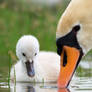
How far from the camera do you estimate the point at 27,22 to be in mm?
16625

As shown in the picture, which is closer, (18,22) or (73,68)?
(73,68)

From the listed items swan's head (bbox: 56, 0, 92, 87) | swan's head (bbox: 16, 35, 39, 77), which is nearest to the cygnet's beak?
swan's head (bbox: 16, 35, 39, 77)

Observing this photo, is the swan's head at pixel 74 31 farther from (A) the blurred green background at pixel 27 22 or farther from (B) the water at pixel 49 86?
(A) the blurred green background at pixel 27 22

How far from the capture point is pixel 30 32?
52.0 ft

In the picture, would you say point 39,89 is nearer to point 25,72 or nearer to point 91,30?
point 91,30

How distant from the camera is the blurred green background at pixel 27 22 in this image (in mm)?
14946

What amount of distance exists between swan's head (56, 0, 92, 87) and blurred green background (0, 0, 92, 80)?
4.56m

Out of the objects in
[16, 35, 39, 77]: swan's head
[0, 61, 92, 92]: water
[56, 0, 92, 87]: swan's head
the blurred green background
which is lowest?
[0, 61, 92, 92]: water

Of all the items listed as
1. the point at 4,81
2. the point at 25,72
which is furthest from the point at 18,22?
the point at 4,81

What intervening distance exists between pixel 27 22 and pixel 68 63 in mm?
8527

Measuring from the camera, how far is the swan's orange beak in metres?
8.12

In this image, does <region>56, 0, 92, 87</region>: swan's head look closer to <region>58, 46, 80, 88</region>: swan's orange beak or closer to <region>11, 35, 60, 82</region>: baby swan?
<region>58, 46, 80, 88</region>: swan's orange beak

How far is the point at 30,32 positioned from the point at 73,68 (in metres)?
7.74

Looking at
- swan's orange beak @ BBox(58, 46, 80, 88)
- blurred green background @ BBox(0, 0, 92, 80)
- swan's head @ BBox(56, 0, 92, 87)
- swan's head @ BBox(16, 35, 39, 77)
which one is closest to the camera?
swan's head @ BBox(56, 0, 92, 87)
